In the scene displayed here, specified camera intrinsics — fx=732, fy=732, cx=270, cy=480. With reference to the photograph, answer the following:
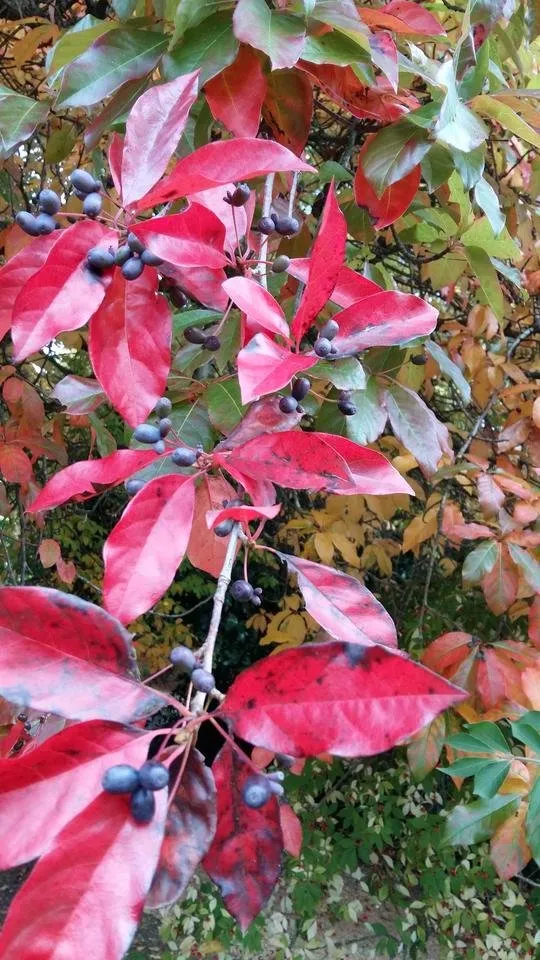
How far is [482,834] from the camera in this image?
4.22 ft

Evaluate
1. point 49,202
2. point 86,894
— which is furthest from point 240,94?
point 86,894

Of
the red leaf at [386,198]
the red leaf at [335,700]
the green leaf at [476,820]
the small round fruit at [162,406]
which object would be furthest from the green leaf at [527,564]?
the red leaf at [335,700]

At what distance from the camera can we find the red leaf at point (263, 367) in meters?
0.48

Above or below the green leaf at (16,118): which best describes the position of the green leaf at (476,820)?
below

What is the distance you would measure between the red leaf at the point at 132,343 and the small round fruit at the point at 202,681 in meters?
0.25

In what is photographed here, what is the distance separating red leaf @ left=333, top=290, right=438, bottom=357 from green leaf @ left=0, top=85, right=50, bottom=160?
0.45 meters

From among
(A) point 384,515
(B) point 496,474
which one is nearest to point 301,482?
(B) point 496,474

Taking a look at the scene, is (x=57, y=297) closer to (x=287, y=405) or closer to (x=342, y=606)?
(x=287, y=405)

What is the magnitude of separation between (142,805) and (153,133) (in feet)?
1.59

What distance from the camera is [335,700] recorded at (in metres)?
0.38

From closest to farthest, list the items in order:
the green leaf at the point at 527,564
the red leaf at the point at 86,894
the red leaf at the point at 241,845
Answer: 1. the red leaf at the point at 86,894
2. the red leaf at the point at 241,845
3. the green leaf at the point at 527,564

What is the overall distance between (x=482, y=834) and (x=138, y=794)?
1132 millimetres

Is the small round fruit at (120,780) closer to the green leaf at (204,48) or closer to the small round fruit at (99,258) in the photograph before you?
the small round fruit at (99,258)

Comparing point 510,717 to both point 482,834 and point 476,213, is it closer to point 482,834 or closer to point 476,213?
point 482,834
